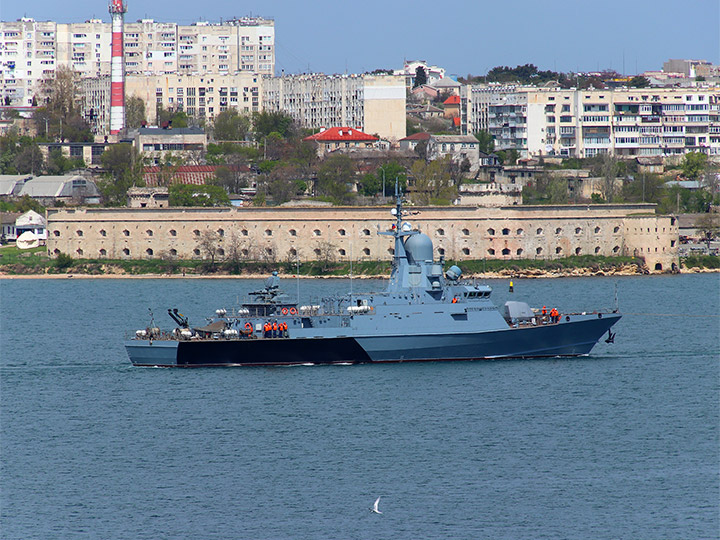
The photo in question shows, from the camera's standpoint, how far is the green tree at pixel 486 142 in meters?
136

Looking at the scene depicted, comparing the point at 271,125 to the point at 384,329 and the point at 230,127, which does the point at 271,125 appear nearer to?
the point at 230,127

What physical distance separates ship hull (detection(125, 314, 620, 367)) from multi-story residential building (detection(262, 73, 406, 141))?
98.1m

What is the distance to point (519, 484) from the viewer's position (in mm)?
30547

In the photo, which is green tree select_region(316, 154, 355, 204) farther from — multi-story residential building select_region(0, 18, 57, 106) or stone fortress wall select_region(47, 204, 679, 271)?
multi-story residential building select_region(0, 18, 57, 106)

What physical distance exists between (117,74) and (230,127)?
47.8 feet

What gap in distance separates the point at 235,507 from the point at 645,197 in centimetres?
8237

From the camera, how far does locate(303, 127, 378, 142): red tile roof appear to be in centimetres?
13275

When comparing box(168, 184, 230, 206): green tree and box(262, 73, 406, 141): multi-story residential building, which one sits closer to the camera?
box(168, 184, 230, 206): green tree

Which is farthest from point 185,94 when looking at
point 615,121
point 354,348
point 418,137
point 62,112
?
point 354,348

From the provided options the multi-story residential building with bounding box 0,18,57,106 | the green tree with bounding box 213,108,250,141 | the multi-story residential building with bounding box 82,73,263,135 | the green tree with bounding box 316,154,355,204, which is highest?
the multi-story residential building with bounding box 0,18,57,106

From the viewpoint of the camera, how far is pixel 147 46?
184 meters

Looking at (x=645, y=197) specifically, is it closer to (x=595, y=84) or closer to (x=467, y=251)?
(x=467, y=251)

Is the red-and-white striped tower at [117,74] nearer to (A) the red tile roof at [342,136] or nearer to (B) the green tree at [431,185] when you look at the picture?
(A) the red tile roof at [342,136]

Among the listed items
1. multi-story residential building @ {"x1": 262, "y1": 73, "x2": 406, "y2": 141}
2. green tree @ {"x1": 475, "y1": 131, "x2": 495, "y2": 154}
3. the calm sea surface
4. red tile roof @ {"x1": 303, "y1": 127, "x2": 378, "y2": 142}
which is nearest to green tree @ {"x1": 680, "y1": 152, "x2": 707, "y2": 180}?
green tree @ {"x1": 475, "y1": 131, "x2": 495, "y2": 154}
